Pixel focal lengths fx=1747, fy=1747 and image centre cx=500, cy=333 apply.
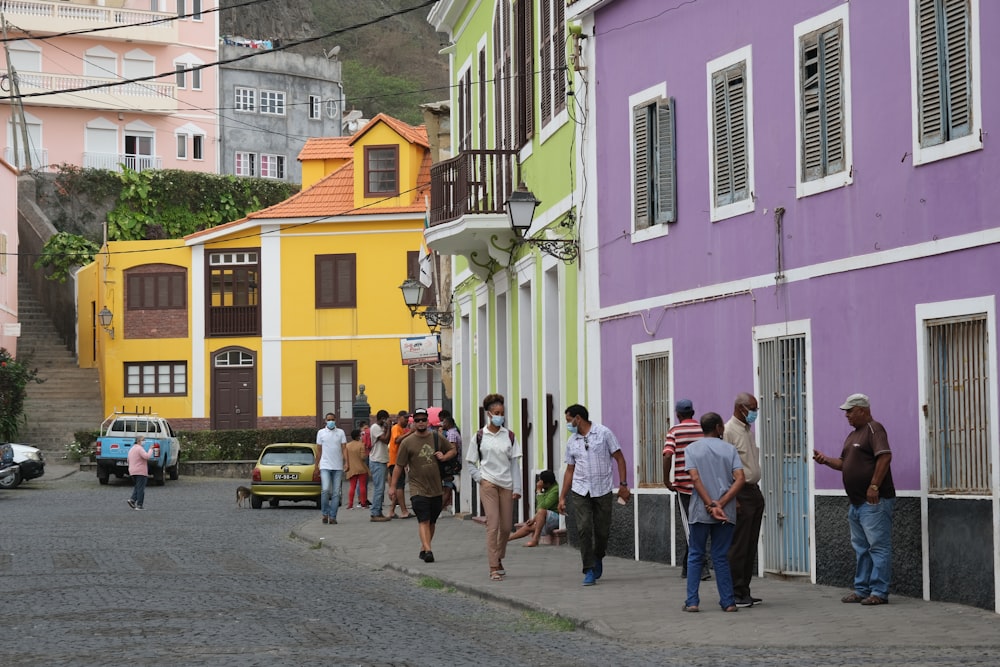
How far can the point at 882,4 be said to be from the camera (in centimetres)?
1415

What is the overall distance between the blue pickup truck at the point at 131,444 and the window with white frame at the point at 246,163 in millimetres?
36807

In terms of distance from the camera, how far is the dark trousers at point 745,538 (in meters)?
13.7

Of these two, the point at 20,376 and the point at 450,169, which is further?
the point at 20,376

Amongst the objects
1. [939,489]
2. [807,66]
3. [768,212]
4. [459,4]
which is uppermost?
[459,4]

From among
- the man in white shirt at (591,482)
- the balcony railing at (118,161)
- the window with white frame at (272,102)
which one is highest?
the window with white frame at (272,102)

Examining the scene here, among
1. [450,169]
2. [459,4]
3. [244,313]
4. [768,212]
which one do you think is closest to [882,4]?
[768,212]

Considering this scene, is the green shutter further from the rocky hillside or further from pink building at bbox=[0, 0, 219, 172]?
the rocky hillside

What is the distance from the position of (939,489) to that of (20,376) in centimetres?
3559

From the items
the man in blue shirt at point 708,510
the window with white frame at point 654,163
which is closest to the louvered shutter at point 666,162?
→ the window with white frame at point 654,163

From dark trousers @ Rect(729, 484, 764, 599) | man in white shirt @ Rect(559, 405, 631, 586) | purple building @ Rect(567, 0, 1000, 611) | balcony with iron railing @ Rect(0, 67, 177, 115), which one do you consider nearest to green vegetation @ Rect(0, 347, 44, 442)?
purple building @ Rect(567, 0, 1000, 611)

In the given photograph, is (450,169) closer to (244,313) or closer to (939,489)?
(939,489)

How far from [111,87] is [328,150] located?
2266 cm

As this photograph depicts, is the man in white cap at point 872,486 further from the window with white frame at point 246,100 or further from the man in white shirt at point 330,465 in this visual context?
the window with white frame at point 246,100

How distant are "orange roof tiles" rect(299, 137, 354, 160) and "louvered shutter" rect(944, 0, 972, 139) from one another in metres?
44.1
